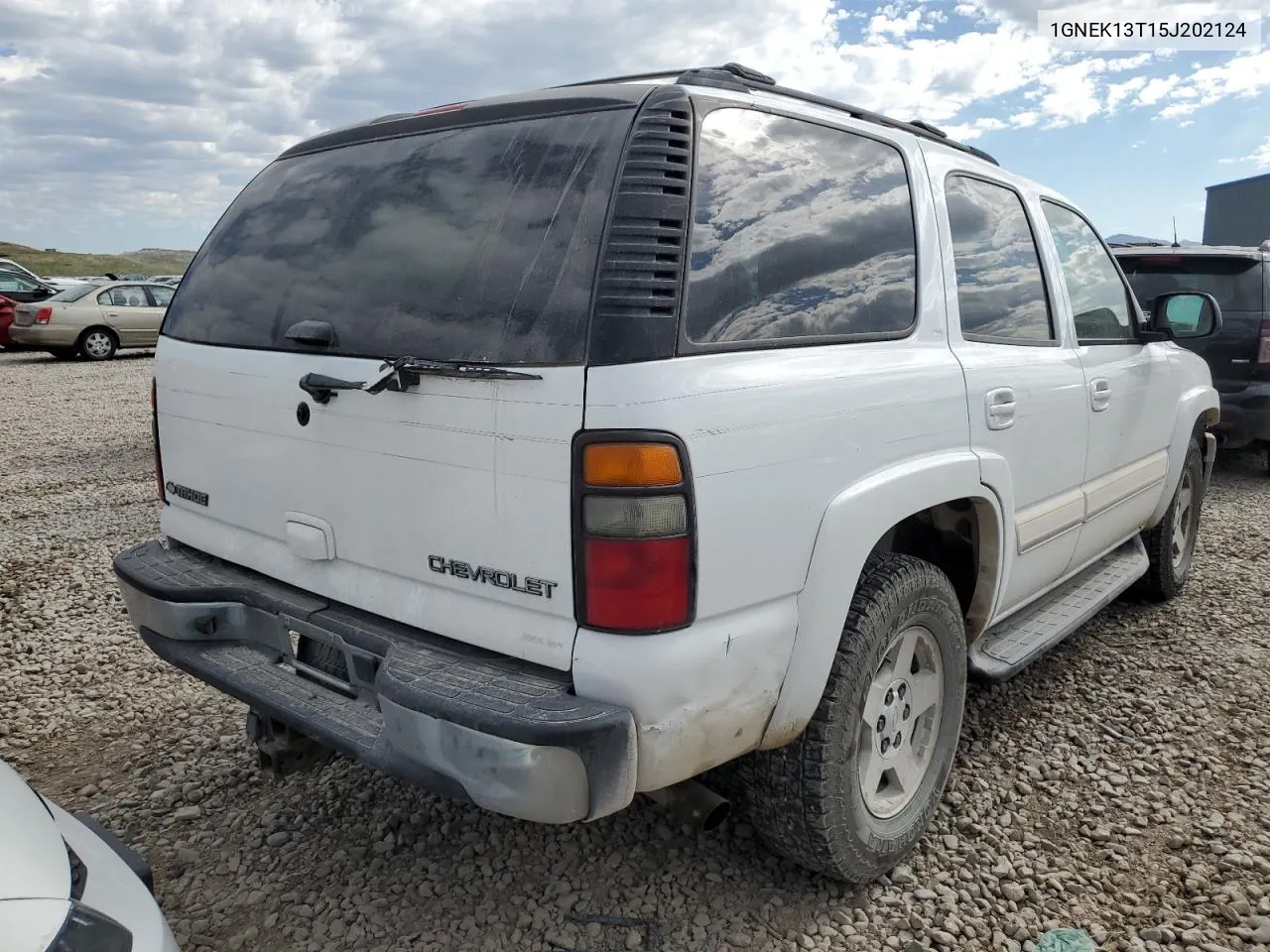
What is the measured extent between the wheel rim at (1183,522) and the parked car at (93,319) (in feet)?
57.3

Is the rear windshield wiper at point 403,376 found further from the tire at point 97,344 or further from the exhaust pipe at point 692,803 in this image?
the tire at point 97,344

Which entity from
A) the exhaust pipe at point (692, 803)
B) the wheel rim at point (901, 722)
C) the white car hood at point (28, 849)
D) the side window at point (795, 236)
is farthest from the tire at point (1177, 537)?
the white car hood at point (28, 849)

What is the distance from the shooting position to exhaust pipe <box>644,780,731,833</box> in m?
2.27

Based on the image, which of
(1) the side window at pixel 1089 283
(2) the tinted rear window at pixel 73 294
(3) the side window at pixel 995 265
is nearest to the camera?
(3) the side window at pixel 995 265

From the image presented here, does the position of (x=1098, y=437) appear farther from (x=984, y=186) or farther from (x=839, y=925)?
(x=839, y=925)

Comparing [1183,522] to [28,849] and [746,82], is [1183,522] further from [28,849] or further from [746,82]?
[28,849]

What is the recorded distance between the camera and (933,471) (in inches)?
97.4

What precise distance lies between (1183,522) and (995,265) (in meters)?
2.65

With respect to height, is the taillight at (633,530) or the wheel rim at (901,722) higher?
the taillight at (633,530)

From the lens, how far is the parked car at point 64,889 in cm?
135

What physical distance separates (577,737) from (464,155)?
1.41 metres

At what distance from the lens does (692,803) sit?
2.28 metres

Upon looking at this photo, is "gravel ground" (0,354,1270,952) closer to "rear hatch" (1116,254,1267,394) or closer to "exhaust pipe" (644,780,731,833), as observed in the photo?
"exhaust pipe" (644,780,731,833)

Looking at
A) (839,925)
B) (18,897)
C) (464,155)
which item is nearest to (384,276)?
(464,155)
